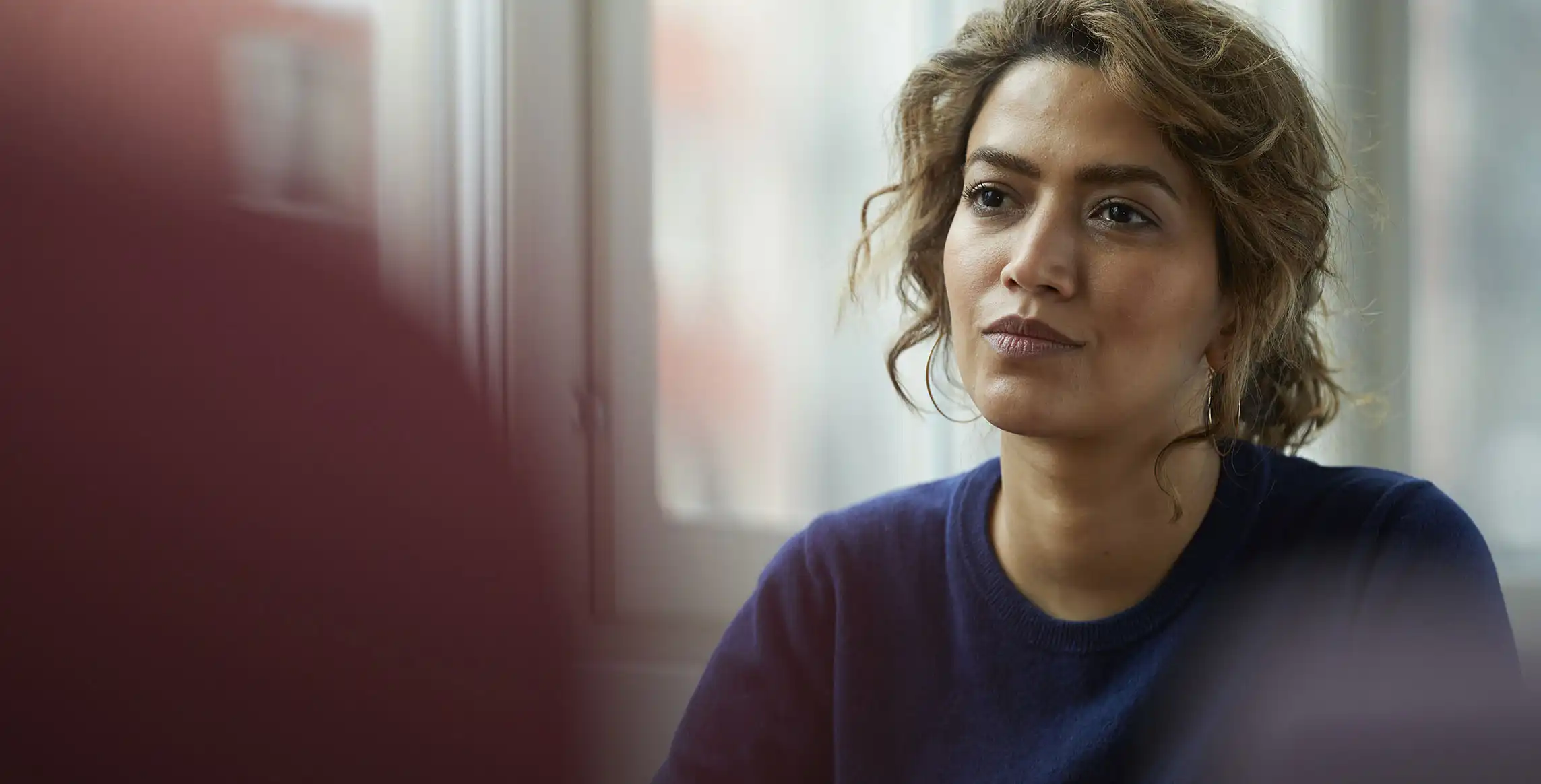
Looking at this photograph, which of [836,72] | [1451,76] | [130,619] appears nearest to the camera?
[130,619]

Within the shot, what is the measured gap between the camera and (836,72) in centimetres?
134

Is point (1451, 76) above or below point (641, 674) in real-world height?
above

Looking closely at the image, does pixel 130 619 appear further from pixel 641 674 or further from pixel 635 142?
pixel 635 142

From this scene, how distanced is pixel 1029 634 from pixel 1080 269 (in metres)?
0.29

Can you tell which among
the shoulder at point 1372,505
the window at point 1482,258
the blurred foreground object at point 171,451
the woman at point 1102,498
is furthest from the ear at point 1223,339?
the blurred foreground object at point 171,451

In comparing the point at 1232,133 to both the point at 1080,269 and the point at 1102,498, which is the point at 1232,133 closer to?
the point at 1080,269

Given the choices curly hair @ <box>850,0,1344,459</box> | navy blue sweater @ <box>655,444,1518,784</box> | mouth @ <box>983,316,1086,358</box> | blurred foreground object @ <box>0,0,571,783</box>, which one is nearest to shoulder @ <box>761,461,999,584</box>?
navy blue sweater @ <box>655,444,1518,784</box>

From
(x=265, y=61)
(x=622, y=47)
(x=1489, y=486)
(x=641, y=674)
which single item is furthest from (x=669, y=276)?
(x=1489, y=486)

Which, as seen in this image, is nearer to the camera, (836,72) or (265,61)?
(265,61)

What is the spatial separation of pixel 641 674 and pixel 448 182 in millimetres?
550

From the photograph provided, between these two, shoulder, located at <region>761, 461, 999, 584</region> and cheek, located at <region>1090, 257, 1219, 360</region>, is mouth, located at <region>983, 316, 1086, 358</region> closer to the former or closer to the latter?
cheek, located at <region>1090, 257, 1219, 360</region>

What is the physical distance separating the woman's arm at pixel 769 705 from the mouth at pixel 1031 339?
0.92ft

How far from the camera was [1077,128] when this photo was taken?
960mm

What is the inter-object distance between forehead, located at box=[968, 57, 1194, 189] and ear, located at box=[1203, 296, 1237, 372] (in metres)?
0.11
